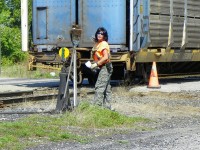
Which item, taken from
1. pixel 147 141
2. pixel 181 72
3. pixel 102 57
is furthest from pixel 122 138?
pixel 181 72

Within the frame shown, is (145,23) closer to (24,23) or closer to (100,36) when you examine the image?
(24,23)

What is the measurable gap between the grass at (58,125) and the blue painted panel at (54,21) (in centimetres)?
734

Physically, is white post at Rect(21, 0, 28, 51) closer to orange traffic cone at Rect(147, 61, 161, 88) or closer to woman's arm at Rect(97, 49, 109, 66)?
orange traffic cone at Rect(147, 61, 161, 88)

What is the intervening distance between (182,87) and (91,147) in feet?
35.9

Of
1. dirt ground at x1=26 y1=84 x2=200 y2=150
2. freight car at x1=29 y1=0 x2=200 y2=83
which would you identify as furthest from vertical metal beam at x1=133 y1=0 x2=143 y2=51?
dirt ground at x1=26 y1=84 x2=200 y2=150

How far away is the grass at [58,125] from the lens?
295 inches

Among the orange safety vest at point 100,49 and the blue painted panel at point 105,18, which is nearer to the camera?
the orange safety vest at point 100,49

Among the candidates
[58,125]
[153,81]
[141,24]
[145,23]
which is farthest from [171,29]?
[58,125]

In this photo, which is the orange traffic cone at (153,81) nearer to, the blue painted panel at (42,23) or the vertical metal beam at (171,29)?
the vertical metal beam at (171,29)

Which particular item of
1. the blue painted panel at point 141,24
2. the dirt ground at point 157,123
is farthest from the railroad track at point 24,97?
the blue painted panel at point 141,24

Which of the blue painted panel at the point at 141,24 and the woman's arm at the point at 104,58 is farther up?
the blue painted panel at the point at 141,24

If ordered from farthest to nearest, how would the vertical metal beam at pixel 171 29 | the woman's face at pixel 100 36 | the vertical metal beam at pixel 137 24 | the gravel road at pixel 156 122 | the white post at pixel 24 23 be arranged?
the vertical metal beam at pixel 171 29
the white post at pixel 24 23
the vertical metal beam at pixel 137 24
the woman's face at pixel 100 36
the gravel road at pixel 156 122

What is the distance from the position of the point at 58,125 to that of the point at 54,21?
8617 millimetres

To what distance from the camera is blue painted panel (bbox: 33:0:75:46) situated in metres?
16.9
